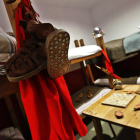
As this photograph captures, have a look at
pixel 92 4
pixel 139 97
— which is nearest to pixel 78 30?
pixel 92 4

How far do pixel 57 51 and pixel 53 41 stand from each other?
4 centimetres

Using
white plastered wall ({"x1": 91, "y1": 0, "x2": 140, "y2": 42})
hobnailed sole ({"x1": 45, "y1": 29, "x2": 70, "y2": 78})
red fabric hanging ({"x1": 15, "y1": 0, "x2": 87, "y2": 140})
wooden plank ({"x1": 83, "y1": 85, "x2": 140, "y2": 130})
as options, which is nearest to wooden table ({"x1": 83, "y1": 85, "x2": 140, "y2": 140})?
wooden plank ({"x1": 83, "y1": 85, "x2": 140, "y2": 130})

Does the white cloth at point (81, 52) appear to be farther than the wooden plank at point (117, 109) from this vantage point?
Yes

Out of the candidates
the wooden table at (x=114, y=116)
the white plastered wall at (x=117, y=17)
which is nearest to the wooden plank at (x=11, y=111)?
the wooden table at (x=114, y=116)

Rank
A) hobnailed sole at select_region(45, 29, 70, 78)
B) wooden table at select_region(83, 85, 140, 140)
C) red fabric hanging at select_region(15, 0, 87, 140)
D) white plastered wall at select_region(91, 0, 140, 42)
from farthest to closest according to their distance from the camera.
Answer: white plastered wall at select_region(91, 0, 140, 42) < wooden table at select_region(83, 85, 140, 140) < red fabric hanging at select_region(15, 0, 87, 140) < hobnailed sole at select_region(45, 29, 70, 78)

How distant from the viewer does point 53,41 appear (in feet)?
1.20

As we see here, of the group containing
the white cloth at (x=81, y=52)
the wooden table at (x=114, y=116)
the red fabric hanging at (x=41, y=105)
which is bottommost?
the wooden table at (x=114, y=116)

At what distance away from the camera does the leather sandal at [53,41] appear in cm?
36

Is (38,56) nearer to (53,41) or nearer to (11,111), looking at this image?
(53,41)

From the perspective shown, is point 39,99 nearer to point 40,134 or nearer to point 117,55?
point 40,134

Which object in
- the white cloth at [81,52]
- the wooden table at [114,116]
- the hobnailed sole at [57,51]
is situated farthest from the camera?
the white cloth at [81,52]

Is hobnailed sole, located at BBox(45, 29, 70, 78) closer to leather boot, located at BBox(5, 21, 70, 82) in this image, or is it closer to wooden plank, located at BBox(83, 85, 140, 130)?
leather boot, located at BBox(5, 21, 70, 82)

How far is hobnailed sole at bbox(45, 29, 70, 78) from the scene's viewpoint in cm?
36

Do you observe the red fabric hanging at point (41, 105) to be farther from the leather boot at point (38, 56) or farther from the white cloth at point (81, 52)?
the white cloth at point (81, 52)
